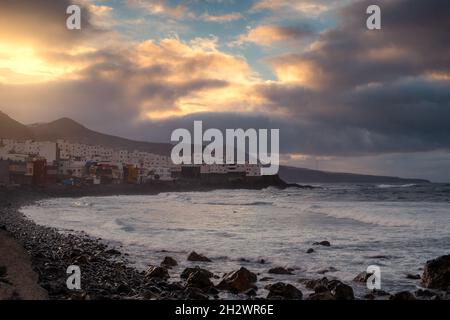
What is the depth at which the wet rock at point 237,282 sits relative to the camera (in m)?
10.8

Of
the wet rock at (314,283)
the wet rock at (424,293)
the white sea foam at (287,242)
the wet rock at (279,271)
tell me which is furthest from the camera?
the white sea foam at (287,242)

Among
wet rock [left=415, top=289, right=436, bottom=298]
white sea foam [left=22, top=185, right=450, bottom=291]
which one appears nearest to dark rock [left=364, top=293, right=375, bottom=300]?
wet rock [left=415, top=289, right=436, bottom=298]

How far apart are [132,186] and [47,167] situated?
2037 cm

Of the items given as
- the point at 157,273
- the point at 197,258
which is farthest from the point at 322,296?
the point at 197,258

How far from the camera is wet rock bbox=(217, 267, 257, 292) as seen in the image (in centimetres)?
1078

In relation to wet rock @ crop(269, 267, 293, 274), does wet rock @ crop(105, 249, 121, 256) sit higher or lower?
lower

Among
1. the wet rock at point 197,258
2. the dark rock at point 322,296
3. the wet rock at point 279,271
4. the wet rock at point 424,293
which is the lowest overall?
the wet rock at point 197,258

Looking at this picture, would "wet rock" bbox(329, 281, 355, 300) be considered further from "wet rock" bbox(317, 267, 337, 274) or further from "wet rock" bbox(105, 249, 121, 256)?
"wet rock" bbox(105, 249, 121, 256)

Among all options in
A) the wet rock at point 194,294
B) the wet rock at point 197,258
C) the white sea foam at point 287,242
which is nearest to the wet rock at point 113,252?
the white sea foam at point 287,242

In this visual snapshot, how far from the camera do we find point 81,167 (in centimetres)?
10756

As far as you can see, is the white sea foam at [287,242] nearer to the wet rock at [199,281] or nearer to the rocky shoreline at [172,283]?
the rocky shoreline at [172,283]

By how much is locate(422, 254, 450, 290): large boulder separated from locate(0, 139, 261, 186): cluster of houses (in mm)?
84823

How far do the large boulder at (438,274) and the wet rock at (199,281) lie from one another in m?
5.64
